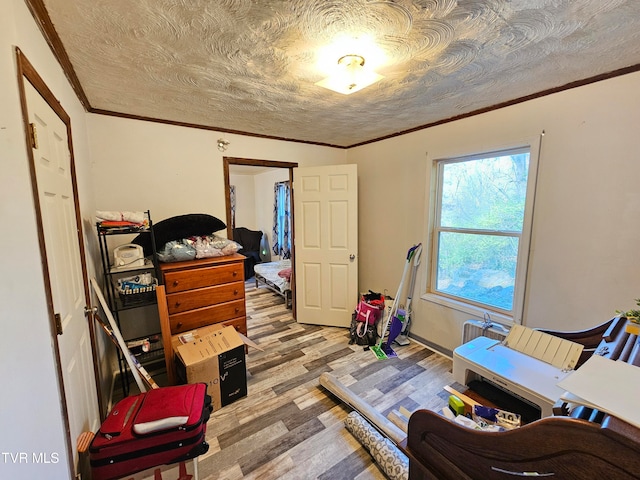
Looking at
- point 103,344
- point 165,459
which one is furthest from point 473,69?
point 103,344

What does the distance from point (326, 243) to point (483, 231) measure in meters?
1.68

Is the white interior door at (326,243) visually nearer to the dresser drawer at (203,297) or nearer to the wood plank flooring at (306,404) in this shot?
the wood plank flooring at (306,404)

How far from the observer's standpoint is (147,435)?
1284mm

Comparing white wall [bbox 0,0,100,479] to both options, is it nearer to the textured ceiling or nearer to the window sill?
the textured ceiling

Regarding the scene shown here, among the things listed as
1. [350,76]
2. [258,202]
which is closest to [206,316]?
[350,76]

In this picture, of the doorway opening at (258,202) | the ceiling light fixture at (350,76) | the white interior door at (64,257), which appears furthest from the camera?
the doorway opening at (258,202)

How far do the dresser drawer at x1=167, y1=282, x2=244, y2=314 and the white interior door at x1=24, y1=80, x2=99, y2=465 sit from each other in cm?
65

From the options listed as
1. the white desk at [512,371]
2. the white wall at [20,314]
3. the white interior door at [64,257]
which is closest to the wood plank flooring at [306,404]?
the white interior door at [64,257]

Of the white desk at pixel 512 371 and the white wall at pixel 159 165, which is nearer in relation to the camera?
the white desk at pixel 512 371

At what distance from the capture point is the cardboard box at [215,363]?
191 centimetres

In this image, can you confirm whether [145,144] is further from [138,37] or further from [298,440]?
[298,440]

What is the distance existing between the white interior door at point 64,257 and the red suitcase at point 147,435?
13 cm

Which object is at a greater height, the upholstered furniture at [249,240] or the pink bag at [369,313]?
the upholstered furniture at [249,240]

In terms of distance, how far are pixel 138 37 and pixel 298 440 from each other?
2.44 m
